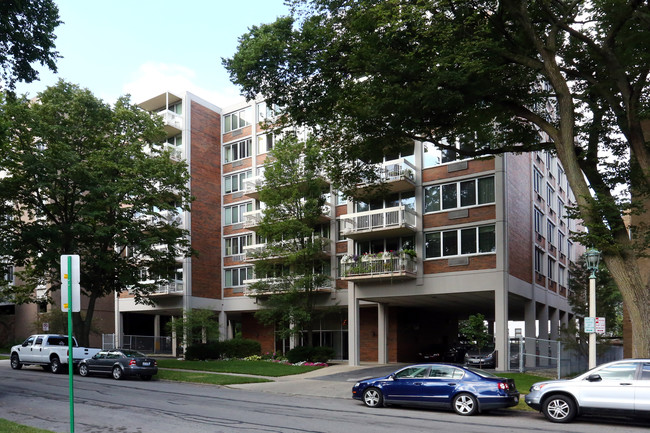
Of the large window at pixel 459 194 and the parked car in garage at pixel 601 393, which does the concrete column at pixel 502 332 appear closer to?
the large window at pixel 459 194

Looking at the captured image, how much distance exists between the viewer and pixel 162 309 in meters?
44.7

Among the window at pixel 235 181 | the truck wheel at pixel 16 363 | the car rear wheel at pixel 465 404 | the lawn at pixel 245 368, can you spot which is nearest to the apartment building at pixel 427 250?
the window at pixel 235 181

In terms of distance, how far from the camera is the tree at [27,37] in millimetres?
16703

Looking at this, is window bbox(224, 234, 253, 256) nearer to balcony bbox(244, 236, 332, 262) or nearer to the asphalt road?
balcony bbox(244, 236, 332, 262)

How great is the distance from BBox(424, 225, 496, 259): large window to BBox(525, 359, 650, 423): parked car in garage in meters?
15.4

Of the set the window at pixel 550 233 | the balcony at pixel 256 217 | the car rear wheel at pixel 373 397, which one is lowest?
the car rear wheel at pixel 373 397

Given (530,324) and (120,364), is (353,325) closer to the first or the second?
(530,324)

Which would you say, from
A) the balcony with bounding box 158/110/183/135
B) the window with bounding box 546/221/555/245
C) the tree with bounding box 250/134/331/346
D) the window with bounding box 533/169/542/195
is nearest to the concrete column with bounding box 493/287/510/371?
the tree with bounding box 250/134/331/346

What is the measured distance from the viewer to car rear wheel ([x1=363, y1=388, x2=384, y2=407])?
16612 mm

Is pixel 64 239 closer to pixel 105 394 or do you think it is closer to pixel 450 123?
pixel 105 394

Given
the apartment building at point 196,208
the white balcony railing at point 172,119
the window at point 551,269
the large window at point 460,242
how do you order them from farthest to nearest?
1. the white balcony railing at point 172,119
2. the apartment building at point 196,208
3. the window at point 551,269
4. the large window at point 460,242

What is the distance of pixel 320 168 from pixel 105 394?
62.7ft

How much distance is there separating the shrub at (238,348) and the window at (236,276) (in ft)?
20.0

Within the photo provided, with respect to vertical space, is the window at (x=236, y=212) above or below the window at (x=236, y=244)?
above
